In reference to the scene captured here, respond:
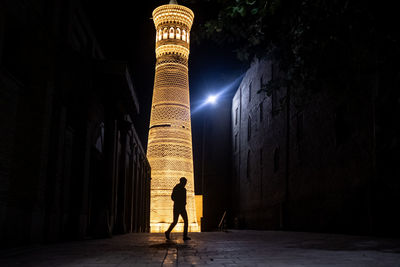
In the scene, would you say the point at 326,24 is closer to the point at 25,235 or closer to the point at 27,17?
the point at 27,17

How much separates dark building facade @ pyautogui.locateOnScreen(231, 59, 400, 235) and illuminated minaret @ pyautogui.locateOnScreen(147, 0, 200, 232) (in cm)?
447

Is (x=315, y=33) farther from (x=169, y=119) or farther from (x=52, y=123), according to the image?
(x=169, y=119)

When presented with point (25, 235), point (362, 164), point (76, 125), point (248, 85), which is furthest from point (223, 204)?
point (25, 235)

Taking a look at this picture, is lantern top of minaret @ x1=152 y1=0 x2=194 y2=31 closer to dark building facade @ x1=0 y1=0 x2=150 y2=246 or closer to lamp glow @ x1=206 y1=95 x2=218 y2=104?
lamp glow @ x1=206 y1=95 x2=218 y2=104

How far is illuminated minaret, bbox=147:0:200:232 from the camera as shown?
A: 27109 millimetres

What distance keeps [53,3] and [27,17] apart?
134 centimetres

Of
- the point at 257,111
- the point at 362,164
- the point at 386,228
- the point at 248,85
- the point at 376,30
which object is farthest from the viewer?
the point at 248,85

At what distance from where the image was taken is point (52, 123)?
7930 mm

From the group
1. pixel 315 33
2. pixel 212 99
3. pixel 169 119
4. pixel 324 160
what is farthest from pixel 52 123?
pixel 212 99

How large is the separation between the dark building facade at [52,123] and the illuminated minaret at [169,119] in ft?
51.6

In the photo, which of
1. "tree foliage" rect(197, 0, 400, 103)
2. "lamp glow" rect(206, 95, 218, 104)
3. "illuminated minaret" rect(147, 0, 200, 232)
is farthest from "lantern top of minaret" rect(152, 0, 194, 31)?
"tree foliage" rect(197, 0, 400, 103)

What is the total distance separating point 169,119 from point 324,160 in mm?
13448

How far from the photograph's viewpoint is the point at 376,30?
21.0 ft

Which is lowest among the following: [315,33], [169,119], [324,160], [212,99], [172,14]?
[324,160]
